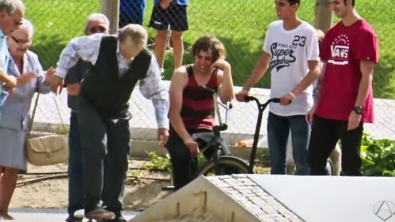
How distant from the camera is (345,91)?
8883 mm

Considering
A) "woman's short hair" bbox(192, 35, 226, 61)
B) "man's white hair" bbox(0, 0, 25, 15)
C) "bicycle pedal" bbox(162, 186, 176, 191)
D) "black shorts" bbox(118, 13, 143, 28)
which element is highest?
"man's white hair" bbox(0, 0, 25, 15)

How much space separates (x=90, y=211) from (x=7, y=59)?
Answer: 49.9 inches

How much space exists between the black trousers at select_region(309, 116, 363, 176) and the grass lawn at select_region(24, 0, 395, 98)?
14.9 ft

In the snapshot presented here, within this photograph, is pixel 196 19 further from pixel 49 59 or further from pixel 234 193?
pixel 234 193

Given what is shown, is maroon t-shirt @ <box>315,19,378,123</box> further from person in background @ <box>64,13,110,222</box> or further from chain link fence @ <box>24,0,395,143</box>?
chain link fence @ <box>24,0,395,143</box>

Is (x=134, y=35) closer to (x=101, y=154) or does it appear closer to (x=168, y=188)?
(x=101, y=154)

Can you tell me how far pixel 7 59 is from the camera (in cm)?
870

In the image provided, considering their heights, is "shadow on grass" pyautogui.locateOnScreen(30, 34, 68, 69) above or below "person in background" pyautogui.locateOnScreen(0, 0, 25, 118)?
below

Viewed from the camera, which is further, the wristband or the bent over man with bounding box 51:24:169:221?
the wristband

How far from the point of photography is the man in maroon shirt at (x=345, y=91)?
8742 millimetres

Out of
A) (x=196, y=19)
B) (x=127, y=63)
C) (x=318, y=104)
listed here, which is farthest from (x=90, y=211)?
(x=196, y=19)

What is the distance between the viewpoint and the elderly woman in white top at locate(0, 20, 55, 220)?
9094 millimetres

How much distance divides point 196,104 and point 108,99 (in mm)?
1061

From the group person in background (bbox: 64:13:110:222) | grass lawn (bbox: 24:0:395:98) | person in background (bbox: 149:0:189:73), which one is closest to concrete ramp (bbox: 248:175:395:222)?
person in background (bbox: 64:13:110:222)
